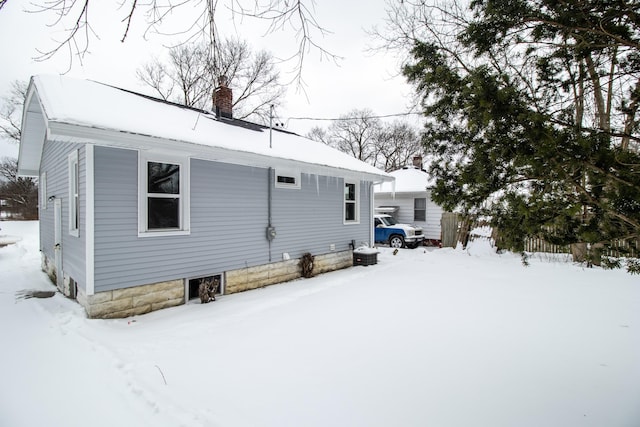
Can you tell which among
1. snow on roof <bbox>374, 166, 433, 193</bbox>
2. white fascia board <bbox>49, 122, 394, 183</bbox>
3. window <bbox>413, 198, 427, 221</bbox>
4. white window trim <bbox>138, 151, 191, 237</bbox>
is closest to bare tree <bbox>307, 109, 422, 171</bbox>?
snow on roof <bbox>374, 166, 433, 193</bbox>

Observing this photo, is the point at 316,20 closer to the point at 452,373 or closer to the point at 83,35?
the point at 83,35

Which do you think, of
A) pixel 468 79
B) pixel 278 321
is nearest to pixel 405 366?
pixel 278 321

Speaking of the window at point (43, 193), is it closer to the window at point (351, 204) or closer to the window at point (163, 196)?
the window at point (163, 196)

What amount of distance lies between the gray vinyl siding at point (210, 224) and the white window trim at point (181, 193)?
8cm

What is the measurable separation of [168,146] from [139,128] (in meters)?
0.48

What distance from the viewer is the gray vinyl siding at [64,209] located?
4.96 metres

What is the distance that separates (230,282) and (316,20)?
213 inches

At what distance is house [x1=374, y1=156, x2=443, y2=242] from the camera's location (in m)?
15.2

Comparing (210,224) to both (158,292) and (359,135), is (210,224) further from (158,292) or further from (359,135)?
(359,135)

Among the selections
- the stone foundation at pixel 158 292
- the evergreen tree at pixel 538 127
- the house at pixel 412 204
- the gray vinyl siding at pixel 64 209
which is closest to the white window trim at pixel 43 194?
the gray vinyl siding at pixel 64 209

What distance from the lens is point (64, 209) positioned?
627 centimetres

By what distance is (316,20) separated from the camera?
2.46 m

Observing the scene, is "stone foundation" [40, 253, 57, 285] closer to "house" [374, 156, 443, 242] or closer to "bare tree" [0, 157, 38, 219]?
"house" [374, 156, 443, 242]

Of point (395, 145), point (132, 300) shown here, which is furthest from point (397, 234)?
point (395, 145)
